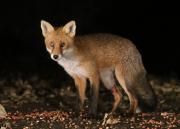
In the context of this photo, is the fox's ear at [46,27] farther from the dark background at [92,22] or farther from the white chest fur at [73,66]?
the dark background at [92,22]


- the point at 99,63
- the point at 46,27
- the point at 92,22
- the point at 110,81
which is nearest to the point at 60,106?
the point at 110,81

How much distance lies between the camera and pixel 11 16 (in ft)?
57.0

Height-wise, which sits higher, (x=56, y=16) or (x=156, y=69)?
(x=56, y=16)

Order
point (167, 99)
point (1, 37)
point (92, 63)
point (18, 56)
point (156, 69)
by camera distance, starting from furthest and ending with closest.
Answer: point (1, 37) → point (18, 56) → point (156, 69) → point (167, 99) → point (92, 63)

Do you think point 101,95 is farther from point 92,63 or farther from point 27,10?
point 27,10

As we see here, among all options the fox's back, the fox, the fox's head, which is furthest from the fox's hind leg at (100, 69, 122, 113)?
the fox's head

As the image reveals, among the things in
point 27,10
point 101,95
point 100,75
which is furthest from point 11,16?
point 100,75

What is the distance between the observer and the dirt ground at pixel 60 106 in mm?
7594

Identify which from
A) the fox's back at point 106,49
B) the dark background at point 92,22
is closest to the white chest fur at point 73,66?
the fox's back at point 106,49

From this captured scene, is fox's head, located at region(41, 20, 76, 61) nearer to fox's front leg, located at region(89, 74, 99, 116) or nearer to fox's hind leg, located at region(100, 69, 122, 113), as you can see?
fox's front leg, located at region(89, 74, 99, 116)

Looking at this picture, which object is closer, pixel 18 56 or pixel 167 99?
pixel 167 99

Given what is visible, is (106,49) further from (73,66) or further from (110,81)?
(73,66)

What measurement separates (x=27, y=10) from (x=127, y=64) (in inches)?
345

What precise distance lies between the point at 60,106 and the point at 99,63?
142cm
